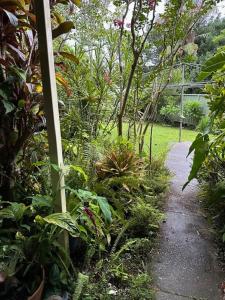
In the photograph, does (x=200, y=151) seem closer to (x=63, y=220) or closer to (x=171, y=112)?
(x=63, y=220)

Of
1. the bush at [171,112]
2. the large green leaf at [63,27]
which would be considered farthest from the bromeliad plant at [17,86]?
the bush at [171,112]

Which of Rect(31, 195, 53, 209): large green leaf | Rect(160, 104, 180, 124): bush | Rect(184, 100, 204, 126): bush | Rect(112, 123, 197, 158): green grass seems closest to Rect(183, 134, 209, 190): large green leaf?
Rect(31, 195, 53, 209): large green leaf

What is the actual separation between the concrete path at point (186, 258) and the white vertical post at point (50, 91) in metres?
0.85

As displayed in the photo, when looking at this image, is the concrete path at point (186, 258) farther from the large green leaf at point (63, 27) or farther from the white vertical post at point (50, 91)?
the large green leaf at point (63, 27)

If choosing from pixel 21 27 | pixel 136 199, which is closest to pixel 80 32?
pixel 21 27

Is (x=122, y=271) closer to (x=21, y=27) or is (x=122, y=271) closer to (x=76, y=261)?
(x=76, y=261)

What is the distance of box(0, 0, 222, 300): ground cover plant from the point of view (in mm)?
1470

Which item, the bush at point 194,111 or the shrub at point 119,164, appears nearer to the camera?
the shrub at point 119,164

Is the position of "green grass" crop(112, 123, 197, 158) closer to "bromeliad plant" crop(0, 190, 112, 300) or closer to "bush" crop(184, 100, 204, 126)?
"bush" crop(184, 100, 204, 126)

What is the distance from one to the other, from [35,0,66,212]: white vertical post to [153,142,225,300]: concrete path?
2.78 feet

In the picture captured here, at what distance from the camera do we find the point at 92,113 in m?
2.87

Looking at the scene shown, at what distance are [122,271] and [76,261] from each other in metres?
0.31

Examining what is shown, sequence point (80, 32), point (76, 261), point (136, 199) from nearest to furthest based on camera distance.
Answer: point (76, 261), point (136, 199), point (80, 32)

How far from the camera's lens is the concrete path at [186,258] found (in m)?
1.68
